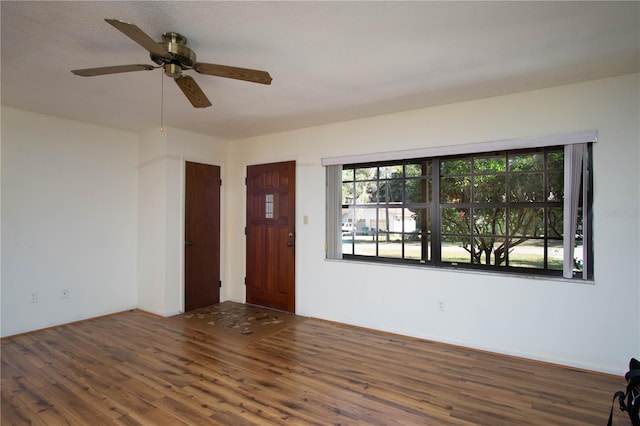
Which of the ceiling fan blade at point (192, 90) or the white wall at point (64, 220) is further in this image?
the white wall at point (64, 220)

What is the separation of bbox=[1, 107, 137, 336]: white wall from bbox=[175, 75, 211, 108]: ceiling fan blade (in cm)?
264

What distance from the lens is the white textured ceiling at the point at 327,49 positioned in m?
1.91

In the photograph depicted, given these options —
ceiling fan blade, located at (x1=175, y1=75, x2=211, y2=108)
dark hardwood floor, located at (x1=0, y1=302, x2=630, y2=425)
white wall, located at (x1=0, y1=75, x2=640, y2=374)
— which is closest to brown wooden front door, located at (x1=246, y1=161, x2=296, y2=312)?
white wall, located at (x1=0, y1=75, x2=640, y2=374)

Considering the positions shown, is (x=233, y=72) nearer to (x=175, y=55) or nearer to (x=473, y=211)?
(x=175, y=55)

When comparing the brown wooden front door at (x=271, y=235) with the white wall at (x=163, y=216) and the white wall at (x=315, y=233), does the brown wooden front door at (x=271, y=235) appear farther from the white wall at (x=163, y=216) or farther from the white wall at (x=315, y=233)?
the white wall at (x=163, y=216)

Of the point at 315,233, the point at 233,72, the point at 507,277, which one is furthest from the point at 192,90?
the point at 507,277

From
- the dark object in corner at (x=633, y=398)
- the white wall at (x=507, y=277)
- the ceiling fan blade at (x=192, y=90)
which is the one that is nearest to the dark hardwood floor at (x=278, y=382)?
the white wall at (x=507, y=277)

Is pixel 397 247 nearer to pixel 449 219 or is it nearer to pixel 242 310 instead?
pixel 449 219

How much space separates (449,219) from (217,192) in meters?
3.41

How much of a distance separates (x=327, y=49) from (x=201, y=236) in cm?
344

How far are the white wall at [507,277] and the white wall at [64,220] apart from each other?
2.54 metres

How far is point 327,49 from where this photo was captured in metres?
2.35

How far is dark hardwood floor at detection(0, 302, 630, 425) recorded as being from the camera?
7.27 feet

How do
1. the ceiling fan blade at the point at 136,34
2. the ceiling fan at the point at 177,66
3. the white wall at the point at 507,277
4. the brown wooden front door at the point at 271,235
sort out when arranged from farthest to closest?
the brown wooden front door at the point at 271,235, the white wall at the point at 507,277, the ceiling fan at the point at 177,66, the ceiling fan blade at the point at 136,34
